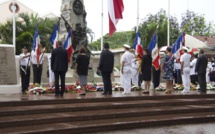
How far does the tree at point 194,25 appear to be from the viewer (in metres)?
51.8

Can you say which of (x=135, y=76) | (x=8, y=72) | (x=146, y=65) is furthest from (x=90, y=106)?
(x=135, y=76)

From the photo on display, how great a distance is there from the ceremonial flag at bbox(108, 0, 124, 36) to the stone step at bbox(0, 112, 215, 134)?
5.05 meters

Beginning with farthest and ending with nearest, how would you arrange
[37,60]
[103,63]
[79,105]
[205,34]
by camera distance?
[205,34] < [37,60] < [103,63] < [79,105]

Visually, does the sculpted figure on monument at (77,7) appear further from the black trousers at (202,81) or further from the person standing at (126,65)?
the black trousers at (202,81)

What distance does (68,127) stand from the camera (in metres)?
8.09

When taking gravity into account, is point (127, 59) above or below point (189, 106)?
above

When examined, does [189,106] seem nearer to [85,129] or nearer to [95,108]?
[95,108]

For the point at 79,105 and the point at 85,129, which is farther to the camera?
the point at 79,105

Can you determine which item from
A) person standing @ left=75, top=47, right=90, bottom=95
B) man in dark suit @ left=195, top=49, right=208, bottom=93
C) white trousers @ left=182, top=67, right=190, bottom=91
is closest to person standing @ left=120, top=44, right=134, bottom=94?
person standing @ left=75, top=47, right=90, bottom=95

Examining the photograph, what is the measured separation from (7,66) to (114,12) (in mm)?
4516

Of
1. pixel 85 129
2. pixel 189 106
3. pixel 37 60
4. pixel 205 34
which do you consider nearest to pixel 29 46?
pixel 37 60

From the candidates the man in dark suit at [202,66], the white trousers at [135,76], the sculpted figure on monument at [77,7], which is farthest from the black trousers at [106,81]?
the sculpted figure on monument at [77,7]

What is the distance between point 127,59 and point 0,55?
14.8 ft

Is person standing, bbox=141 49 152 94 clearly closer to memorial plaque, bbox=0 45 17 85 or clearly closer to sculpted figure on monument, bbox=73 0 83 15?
memorial plaque, bbox=0 45 17 85
